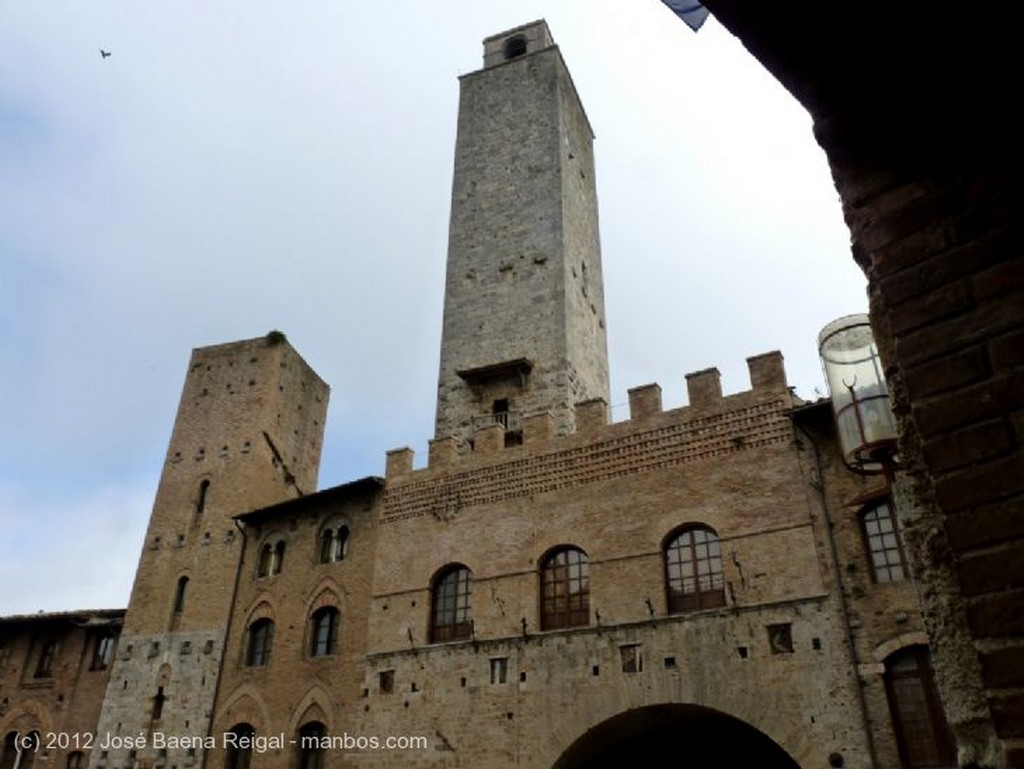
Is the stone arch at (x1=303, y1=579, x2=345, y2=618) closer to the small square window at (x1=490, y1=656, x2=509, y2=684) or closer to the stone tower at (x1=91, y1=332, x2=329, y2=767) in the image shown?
the stone tower at (x1=91, y1=332, x2=329, y2=767)

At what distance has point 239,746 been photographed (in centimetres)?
1764

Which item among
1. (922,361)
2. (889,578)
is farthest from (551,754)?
(922,361)

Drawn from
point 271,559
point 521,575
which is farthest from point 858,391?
point 271,559

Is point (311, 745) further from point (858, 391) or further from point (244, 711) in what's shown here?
point (858, 391)

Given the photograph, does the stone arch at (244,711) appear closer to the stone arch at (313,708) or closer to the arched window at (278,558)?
the stone arch at (313,708)

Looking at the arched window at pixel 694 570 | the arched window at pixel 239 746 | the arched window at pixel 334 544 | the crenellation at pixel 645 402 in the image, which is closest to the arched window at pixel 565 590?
the arched window at pixel 694 570

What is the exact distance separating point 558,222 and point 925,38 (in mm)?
20492

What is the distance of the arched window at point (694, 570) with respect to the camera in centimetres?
1366

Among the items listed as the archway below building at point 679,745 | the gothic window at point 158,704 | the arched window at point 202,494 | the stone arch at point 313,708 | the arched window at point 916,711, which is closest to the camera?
the arched window at point 916,711

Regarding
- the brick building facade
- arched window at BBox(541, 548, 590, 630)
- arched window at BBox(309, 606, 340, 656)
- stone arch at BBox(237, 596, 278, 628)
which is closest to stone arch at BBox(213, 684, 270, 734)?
the brick building facade

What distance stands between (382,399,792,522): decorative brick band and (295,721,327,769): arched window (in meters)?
4.44

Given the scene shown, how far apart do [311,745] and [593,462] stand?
27.0 feet

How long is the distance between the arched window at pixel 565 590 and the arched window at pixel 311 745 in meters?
5.53

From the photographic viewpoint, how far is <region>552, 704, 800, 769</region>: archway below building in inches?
556
